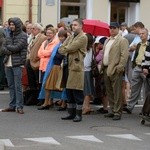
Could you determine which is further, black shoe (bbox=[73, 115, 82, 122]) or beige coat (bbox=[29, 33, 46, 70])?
beige coat (bbox=[29, 33, 46, 70])

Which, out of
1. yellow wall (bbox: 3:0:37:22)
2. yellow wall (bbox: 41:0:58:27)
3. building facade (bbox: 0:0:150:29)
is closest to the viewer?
yellow wall (bbox: 3:0:37:22)

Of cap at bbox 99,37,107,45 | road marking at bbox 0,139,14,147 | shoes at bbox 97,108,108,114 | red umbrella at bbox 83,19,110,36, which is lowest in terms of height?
shoes at bbox 97,108,108,114

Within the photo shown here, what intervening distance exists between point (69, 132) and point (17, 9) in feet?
43.0

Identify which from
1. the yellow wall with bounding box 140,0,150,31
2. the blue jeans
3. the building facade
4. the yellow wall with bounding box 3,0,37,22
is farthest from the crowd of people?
the yellow wall with bounding box 140,0,150,31

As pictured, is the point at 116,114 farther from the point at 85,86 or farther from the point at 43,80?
the point at 43,80

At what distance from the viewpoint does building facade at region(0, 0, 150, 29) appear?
21.2 meters

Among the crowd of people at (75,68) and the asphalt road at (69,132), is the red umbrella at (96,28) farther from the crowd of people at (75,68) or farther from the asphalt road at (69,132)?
the asphalt road at (69,132)

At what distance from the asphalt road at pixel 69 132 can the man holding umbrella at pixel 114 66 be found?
1.06ft

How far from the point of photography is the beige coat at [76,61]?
9.46 metres

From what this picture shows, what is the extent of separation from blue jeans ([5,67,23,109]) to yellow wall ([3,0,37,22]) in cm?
1079

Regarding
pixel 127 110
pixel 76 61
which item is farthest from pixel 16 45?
pixel 127 110

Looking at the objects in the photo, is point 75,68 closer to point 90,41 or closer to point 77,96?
point 77,96

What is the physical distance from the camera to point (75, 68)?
951cm

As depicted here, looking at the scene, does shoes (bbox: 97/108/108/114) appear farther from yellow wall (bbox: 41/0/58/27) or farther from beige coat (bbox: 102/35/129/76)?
yellow wall (bbox: 41/0/58/27)
